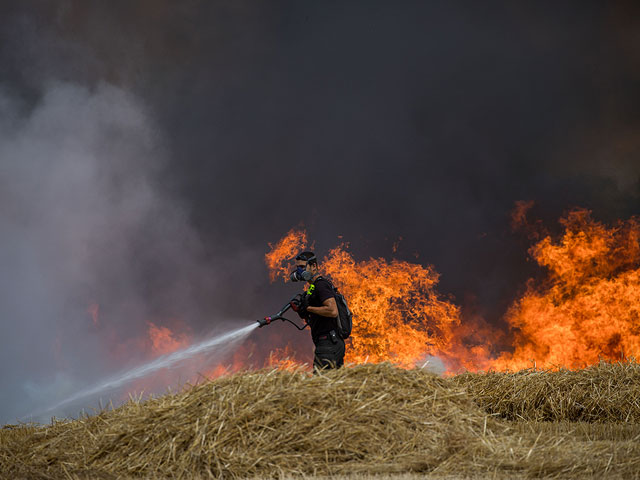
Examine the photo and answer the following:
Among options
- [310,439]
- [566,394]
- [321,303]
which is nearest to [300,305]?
[321,303]

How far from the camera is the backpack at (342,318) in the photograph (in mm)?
8695

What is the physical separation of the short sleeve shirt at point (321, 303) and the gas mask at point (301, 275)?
0.17 m

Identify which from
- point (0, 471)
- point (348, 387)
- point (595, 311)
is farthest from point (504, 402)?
point (595, 311)

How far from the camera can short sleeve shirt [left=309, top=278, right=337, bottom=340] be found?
28.1 feet

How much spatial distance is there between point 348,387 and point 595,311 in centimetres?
1599

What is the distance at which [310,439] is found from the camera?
16.6ft

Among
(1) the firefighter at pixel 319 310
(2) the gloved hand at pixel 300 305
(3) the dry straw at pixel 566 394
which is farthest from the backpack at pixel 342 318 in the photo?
(3) the dry straw at pixel 566 394

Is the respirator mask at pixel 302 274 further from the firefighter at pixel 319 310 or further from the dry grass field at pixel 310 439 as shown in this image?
the dry grass field at pixel 310 439

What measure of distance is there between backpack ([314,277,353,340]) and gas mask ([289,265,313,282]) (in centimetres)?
26

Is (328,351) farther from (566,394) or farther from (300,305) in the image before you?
(566,394)

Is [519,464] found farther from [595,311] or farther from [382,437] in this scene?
[595,311]

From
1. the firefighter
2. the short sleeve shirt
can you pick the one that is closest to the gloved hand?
the firefighter

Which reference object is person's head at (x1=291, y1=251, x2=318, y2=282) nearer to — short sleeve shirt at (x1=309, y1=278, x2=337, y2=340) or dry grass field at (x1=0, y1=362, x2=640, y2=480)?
short sleeve shirt at (x1=309, y1=278, x2=337, y2=340)

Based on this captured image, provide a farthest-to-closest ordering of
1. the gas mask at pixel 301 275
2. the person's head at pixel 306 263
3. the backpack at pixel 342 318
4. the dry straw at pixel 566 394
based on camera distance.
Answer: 1. the person's head at pixel 306 263
2. the gas mask at pixel 301 275
3. the backpack at pixel 342 318
4. the dry straw at pixel 566 394
